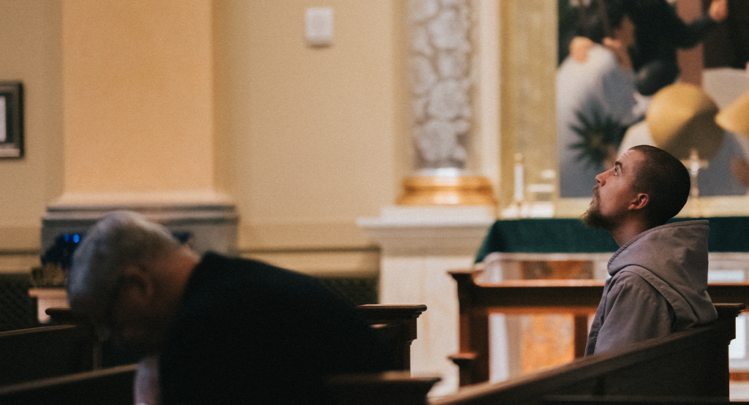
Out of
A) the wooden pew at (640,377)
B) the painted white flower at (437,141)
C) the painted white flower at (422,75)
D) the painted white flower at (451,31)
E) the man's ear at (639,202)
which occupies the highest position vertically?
the painted white flower at (451,31)

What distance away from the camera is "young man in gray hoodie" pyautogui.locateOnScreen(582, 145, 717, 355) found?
231 centimetres

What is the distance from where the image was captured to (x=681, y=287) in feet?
7.66

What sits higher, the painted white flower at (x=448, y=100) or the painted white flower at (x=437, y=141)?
the painted white flower at (x=448, y=100)

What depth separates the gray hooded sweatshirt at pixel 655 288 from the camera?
7.56 feet

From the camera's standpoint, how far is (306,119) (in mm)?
6133

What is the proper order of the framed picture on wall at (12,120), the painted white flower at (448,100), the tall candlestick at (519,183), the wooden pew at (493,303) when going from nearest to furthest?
the wooden pew at (493,303) < the tall candlestick at (519,183) < the painted white flower at (448,100) < the framed picture on wall at (12,120)

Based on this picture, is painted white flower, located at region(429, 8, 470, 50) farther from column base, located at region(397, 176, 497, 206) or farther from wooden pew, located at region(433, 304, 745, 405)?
wooden pew, located at region(433, 304, 745, 405)

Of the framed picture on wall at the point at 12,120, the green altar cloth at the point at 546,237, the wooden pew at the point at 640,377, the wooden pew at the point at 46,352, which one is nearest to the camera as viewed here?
the wooden pew at the point at 640,377

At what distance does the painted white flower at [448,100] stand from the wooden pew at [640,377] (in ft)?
11.3

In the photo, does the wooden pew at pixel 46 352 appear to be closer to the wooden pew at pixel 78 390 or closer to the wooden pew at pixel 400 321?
the wooden pew at pixel 78 390

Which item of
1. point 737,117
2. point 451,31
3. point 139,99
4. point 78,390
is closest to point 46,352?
point 78,390

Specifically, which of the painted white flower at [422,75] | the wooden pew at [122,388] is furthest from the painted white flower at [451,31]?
the wooden pew at [122,388]

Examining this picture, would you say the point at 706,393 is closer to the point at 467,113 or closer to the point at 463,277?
the point at 463,277

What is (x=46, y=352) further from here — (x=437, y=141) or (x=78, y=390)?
(x=437, y=141)
